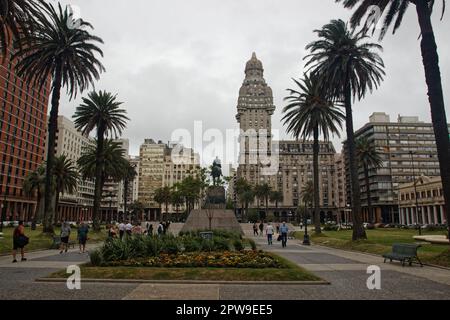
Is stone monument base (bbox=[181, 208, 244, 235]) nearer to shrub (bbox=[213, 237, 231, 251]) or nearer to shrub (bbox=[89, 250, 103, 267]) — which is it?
shrub (bbox=[213, 237, 231, 251])

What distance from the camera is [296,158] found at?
173875 mm

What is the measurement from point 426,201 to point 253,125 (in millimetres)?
88261

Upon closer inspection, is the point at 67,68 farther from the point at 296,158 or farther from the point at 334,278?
the point at 296,158

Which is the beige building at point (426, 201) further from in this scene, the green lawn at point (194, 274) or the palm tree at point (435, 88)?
the green lawn at point (194, 274)

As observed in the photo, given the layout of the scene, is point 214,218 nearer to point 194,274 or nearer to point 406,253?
point 406,253

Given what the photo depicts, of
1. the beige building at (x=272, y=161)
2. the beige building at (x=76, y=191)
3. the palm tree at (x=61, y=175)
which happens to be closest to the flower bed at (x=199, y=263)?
the palm tree at (x=61, y=175)

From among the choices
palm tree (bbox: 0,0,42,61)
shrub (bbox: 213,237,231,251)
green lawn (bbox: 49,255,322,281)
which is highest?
palm tree (bbox: 0,0,42,61)

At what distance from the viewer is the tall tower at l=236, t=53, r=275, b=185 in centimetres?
16762

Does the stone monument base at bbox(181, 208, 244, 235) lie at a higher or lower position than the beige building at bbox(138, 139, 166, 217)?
lower

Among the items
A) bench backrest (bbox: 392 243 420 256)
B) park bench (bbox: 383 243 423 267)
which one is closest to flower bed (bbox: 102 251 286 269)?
park bench (bbox: 383 243 423 267)

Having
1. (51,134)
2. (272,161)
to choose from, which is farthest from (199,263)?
(272,161)

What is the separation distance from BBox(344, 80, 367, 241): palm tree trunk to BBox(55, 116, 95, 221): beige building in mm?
111908

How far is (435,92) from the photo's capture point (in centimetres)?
1878

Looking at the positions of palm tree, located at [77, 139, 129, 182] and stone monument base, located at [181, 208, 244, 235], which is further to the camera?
palm tree, located at [77, 139, 129, 182]
